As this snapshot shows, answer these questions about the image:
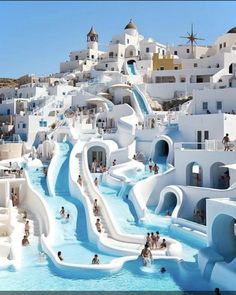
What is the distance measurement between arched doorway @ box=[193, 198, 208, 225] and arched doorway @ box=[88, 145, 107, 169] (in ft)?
35.9

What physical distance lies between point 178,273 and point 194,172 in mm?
10811

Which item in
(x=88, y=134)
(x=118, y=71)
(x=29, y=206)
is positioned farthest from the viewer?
(x=118, y=71)

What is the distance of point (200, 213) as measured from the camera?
20.3 metres

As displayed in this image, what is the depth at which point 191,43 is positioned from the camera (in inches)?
2319

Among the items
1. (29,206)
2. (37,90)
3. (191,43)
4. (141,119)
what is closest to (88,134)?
(141,119)

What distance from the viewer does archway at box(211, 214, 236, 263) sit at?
14.1m

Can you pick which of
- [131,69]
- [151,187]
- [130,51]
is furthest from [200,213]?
[130,51]

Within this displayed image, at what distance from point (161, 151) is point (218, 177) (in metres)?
7.30

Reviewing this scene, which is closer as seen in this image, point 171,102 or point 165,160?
point 165,160

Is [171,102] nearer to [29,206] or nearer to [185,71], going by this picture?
[185,71]

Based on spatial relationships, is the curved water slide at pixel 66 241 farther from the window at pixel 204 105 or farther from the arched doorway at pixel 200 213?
the window at pixel 204 105

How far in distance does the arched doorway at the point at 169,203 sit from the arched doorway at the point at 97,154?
9.25 meters

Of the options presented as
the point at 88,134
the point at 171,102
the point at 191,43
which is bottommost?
the point at 88,134

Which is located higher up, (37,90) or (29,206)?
(37,90)
